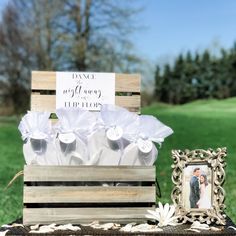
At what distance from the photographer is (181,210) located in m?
1.97

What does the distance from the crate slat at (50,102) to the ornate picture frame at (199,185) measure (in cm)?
28

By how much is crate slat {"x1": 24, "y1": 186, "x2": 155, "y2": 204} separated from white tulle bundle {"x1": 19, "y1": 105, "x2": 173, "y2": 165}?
107 millimetres

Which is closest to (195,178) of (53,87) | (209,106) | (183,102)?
(53,87)

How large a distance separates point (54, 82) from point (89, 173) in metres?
0.39

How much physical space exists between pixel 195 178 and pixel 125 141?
0.27 m

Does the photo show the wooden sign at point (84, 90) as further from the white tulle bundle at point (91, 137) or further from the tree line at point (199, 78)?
the tree line at point (199, 78)

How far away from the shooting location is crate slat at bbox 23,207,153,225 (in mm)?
1912

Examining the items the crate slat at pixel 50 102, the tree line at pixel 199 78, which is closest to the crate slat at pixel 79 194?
the crate slat at pixel 50 102

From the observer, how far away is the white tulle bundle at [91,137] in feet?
6.41

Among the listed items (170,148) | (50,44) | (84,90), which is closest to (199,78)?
(50,44)

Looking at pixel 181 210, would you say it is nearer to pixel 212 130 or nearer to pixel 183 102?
pixel 212 130

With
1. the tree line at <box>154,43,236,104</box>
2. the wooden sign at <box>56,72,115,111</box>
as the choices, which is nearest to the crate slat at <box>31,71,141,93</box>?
the wooden sign at <box>56,72,115,111</box>

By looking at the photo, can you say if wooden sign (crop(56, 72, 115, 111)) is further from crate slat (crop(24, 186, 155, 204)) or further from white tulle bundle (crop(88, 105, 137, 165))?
crate slat (crop(24, 186, 155, 204))

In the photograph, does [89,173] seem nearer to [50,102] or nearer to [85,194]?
[85,194]
